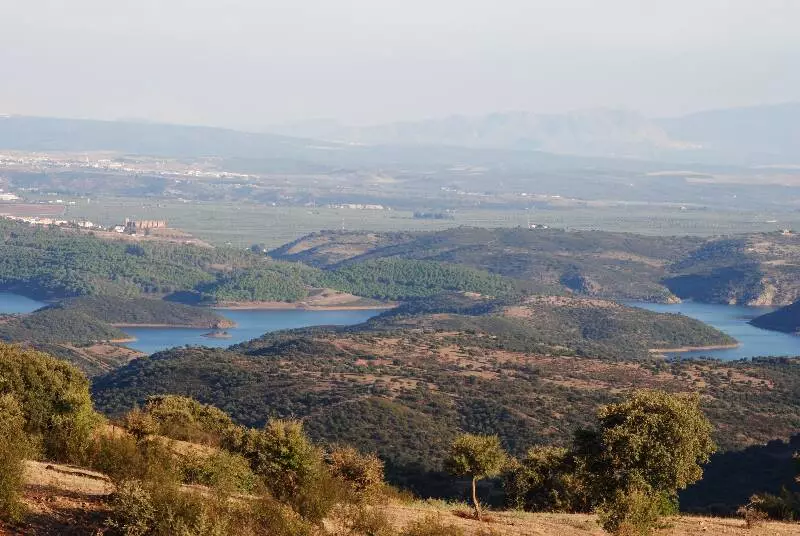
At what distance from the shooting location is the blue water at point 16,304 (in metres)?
139

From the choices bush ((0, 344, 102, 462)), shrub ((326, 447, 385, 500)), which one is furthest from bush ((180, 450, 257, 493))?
bush ((0, 344, 102, 462))

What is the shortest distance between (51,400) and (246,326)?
342ft

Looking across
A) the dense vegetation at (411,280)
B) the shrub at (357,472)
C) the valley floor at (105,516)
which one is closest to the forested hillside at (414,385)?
the shrub at (357,472)

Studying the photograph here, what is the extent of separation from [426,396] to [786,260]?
413 ft

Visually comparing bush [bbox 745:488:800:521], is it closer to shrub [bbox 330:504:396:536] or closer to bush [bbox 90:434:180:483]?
shrub [bbox 330:504:396:536]

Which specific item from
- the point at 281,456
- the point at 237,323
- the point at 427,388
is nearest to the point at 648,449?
the point at 281,456

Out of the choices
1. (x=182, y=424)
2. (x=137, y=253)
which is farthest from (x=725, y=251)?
(x=182, y=424)

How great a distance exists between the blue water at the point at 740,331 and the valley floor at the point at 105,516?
295 feet

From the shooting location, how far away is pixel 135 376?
247 feet

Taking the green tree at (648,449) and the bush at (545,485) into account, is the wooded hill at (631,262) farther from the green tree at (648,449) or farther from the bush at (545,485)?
the green tree at (648,449)

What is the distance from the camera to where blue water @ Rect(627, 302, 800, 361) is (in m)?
119

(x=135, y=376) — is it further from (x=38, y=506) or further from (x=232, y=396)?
(x=38, y=506)

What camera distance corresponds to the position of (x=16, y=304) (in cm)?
14475

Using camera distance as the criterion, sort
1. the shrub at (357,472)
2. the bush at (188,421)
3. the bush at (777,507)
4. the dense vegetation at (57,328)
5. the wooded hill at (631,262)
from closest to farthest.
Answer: the shrub at (357,472)
the bush at (777,507)
the bush at (188,421)
the dense vegetation at (57,328)
the wooded hill at (631,262)
